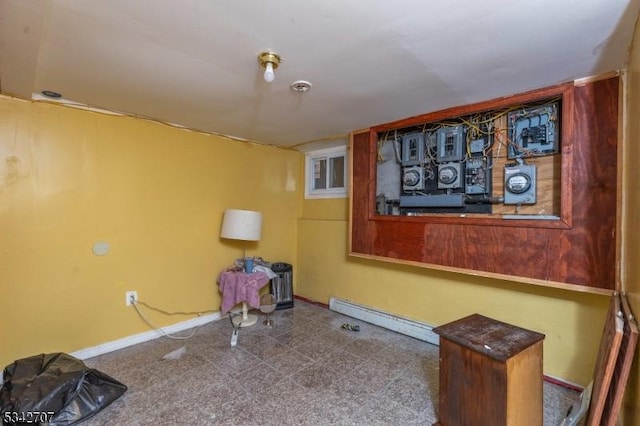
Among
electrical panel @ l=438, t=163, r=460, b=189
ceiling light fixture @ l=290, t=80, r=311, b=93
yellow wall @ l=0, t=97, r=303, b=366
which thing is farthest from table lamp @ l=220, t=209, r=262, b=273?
electrical panel @ l=438, t=163, r=460, b=189

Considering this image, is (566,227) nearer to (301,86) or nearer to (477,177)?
(477,177)

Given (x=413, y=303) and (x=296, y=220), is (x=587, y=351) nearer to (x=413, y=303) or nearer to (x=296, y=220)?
(x=413, y=303)

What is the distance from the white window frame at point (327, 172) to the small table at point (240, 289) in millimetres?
1335

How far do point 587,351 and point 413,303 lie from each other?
4.15 ft

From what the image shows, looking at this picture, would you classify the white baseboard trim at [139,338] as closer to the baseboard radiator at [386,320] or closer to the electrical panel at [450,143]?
the baseboard radiator at [386,320]

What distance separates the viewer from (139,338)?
2705 millimetres

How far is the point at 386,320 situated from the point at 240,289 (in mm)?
1489

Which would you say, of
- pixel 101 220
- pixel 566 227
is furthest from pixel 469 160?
pixel 101 220

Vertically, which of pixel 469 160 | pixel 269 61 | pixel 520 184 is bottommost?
pixel 520 184

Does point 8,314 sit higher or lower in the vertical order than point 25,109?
lower

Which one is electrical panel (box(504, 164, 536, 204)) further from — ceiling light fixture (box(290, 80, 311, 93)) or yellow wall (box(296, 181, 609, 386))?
ceiling light fixture (box(290, 80, 311, 93))

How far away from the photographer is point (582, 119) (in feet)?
6.15

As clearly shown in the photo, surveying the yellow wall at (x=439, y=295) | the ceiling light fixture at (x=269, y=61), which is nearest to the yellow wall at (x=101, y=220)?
the yellow wall at (x=439, y=295)

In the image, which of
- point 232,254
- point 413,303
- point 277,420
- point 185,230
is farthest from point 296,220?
point 277,420
